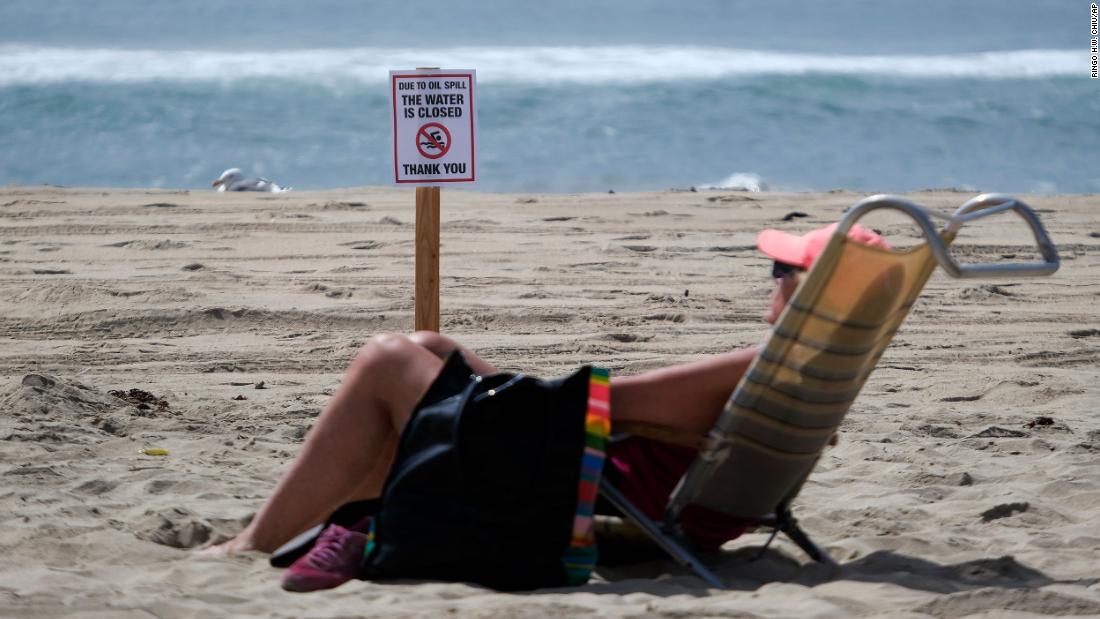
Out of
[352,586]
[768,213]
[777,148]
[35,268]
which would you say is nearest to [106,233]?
[35,268]

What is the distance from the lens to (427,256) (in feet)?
17.1

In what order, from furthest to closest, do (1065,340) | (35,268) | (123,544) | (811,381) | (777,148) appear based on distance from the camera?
(777,148) → (35,268) → (1065,340) → (123,544) → (811,381)

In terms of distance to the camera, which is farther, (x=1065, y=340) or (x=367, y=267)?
(x=367, y=267)

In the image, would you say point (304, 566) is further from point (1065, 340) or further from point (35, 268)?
point (35, 268)

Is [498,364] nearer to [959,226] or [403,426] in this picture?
[403,426]

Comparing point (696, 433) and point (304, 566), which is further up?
point (696, 433)

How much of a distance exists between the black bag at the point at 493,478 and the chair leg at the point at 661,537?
0.17 m

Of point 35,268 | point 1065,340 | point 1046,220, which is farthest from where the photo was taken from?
point 1046,220

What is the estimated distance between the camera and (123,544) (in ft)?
11.2

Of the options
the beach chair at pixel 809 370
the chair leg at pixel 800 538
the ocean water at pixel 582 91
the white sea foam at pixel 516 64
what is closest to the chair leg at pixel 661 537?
the beach chair at pixel 809 370

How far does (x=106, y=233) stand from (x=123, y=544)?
20.7ft

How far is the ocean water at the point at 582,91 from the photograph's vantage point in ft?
57.8

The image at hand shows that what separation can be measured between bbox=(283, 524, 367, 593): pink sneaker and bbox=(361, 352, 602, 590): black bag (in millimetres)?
145

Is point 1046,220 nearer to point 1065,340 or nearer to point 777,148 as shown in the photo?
point 1065,340
